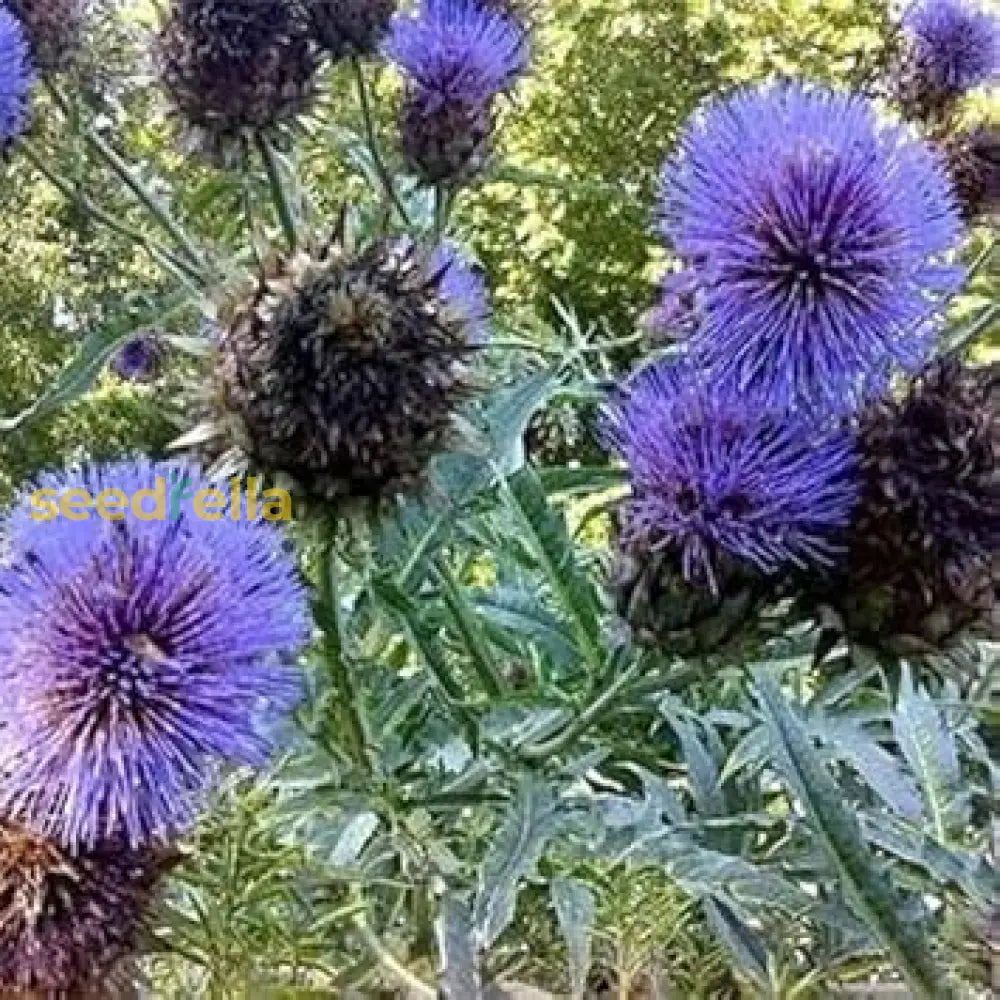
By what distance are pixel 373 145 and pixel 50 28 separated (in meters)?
0.21

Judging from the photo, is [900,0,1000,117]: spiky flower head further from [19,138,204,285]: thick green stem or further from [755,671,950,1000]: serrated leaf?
[755,671,950,1000]: serrated leaf

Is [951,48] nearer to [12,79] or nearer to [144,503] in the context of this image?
[12,79]

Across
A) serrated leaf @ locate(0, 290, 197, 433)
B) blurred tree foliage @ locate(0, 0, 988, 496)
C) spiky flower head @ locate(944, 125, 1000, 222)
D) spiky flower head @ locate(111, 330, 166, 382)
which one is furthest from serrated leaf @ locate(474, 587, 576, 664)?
blurred tree foliage @ locate(0, 0, 988, 496)

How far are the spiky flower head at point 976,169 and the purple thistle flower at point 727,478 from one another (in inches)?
16.6

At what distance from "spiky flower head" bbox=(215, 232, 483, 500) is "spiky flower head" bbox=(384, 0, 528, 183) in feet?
1.45

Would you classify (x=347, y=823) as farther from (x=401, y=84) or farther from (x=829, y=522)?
(x=401, y=84)

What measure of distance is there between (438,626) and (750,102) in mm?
328

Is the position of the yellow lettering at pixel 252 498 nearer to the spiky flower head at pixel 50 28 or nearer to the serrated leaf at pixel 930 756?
the serrated leaf at pixel 930 756

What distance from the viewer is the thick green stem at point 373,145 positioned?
1099mm

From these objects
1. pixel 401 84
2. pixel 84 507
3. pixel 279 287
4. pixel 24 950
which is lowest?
pixel 24 950

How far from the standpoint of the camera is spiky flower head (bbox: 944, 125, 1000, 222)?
3.72ft

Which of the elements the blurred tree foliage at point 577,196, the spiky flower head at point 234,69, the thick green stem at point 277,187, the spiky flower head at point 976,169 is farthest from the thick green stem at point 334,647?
the blurred tree foliage at point 577,196

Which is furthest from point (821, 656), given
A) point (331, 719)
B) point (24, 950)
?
point (24, 950)

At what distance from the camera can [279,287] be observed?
2.53ft
